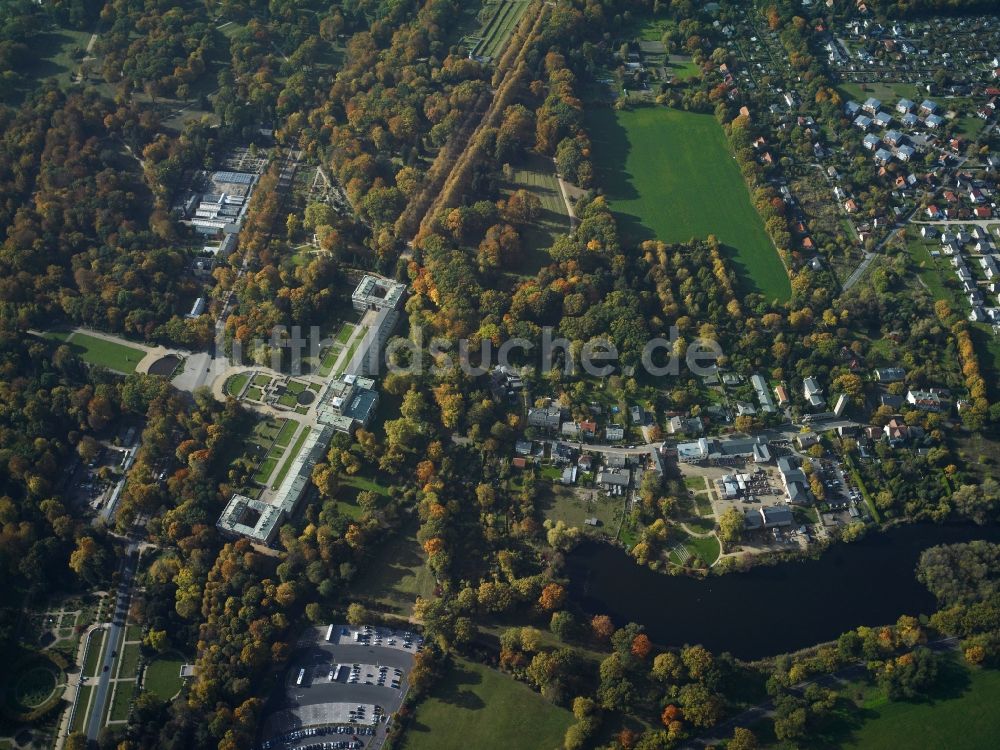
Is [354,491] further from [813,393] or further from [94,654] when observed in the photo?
[813,393]

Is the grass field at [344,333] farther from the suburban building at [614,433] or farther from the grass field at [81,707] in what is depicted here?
the grass field at [81,707]

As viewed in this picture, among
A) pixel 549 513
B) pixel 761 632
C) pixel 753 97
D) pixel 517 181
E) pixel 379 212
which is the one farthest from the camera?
pixel 753 97

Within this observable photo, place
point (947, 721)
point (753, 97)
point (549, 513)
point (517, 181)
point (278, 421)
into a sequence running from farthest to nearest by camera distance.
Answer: point (753, 97) < point (517, 181) < point (278, 421) < point (549, 513) < point (947, 721)

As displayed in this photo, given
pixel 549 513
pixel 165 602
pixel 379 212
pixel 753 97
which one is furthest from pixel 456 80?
pixel 165 602

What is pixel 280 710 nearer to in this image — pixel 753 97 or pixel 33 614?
pixel 33 614

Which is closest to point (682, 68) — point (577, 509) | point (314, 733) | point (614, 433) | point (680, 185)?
point (680, 185)

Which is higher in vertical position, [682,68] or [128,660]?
[682,68]

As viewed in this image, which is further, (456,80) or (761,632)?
(456,80)
